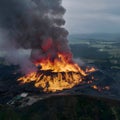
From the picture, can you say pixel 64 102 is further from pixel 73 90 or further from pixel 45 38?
pixel 45 38

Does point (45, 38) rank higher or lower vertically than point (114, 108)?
higher

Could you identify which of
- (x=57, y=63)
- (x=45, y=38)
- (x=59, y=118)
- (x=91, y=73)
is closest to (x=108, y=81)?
(x=91, y=73)

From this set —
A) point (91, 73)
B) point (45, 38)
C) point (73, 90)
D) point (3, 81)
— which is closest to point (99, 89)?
point (73, 90)

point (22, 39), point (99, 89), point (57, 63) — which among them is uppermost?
point (22, 39)

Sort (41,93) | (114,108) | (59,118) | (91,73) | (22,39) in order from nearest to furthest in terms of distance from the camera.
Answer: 1. (59,118)
2. (114,108)
3. (41,93)
4. (22,39)
5. (91,73)

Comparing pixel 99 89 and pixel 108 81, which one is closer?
pixel 99 89

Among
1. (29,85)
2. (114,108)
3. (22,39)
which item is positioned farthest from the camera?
(22,39)
